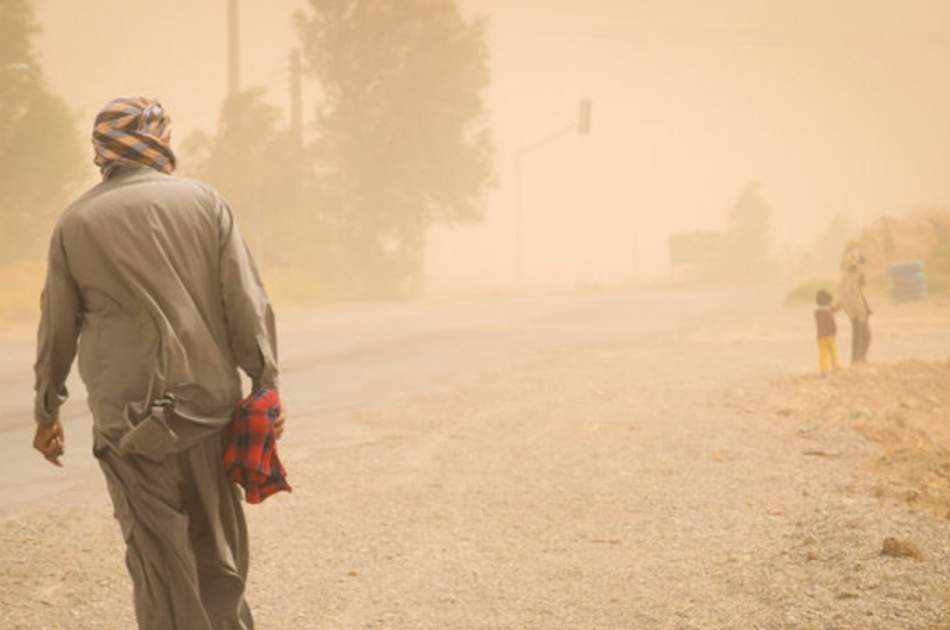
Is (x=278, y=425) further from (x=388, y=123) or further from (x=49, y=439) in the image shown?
(x=388, y=123)

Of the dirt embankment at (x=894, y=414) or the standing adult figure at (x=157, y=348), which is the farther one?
the dirt embankment at (x=894, y=414)

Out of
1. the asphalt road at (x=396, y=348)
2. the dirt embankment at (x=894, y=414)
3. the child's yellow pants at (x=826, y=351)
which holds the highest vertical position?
the child's yellow pants at (x=826, y=351)

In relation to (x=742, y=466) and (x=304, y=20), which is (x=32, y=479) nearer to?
(x=742, y=466)

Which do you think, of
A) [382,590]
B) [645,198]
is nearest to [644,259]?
[645,198]

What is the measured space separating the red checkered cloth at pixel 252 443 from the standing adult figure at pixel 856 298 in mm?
11010

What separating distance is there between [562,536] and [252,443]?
335cm

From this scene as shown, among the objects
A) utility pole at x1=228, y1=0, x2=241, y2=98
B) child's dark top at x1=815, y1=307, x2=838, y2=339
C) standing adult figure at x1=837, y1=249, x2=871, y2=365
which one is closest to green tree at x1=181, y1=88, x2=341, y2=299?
utility pole at x1=228, y1=0, x2=241, y2=98

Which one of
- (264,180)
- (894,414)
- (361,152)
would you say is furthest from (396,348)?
(361,152)

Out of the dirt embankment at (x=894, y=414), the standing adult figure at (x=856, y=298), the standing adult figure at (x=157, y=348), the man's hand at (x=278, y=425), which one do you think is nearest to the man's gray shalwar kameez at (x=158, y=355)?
the standing adult figure at (x=157, y=348)

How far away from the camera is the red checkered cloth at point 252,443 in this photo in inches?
161

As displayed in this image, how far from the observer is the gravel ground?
5562mm

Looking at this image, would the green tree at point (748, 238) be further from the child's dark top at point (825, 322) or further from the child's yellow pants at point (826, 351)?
the child's dark top at point (825, 322)

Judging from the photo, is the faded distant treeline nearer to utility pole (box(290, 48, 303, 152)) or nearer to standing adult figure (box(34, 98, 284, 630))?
utility pole (box(290, 48, 303, 152))

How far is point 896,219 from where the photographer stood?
3189 cm
